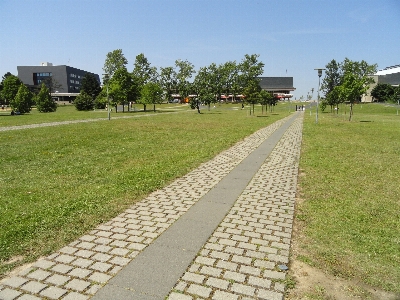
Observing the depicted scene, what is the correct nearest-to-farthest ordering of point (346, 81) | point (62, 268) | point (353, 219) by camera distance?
point (62, 268), point (353, 219), point (346, 81)

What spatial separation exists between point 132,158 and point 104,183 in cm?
339

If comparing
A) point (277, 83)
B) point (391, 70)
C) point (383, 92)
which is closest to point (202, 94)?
point (383, 92)

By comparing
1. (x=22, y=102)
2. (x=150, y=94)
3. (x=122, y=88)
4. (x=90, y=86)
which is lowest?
(x=22, y=102)

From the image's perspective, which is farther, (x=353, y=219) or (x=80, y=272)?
(x=353, y=219)

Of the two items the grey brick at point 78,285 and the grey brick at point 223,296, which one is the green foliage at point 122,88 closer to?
the grey brick at point 78,285

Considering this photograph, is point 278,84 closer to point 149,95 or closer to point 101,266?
point 149,95

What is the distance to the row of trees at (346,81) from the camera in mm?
29094

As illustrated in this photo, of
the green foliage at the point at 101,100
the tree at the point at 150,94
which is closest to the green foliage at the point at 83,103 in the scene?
the green foliage at the point at 101,100

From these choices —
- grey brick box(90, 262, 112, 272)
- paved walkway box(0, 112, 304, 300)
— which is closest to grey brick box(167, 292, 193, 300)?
paved walkway box(0, 112, 304, 300)

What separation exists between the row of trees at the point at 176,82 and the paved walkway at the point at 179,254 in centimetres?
3647

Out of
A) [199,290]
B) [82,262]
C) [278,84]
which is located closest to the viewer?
[199,290]

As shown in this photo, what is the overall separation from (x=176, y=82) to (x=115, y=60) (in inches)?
869

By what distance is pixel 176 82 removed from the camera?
96062 millimetres

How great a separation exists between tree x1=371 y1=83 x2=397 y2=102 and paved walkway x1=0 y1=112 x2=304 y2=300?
94862mm
